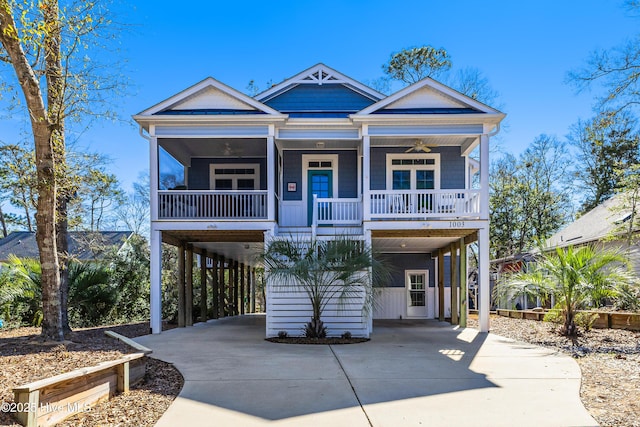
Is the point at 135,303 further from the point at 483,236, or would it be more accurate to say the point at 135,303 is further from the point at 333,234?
the point at 483,236

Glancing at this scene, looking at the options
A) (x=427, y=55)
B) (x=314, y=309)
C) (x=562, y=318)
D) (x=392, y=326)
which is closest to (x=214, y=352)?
(x=314, y=309)

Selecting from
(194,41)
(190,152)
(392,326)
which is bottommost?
(392,326)

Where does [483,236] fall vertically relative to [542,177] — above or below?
below

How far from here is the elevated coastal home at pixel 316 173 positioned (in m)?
12.5

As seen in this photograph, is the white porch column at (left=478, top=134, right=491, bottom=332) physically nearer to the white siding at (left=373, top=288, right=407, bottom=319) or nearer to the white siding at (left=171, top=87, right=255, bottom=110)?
the white siding at (left=373, top=288, right=407, bottom=319)

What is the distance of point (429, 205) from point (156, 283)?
712 cm

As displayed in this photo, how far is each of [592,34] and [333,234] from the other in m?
10.7

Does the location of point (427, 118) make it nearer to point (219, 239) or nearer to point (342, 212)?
point (342, 212)

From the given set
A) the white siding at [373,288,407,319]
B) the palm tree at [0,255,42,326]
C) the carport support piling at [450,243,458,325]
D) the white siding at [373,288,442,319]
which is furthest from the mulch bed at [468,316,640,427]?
the palm tree at [0,255,42,326]

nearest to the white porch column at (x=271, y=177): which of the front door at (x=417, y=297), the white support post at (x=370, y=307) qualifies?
the white support post at (x=370, y=307)

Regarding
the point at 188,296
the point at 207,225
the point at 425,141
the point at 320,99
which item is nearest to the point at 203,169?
the point at 207,225

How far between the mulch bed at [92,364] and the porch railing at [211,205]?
5129 millimetres

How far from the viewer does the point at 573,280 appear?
10711 millimetres

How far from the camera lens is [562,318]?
11.9 metres
